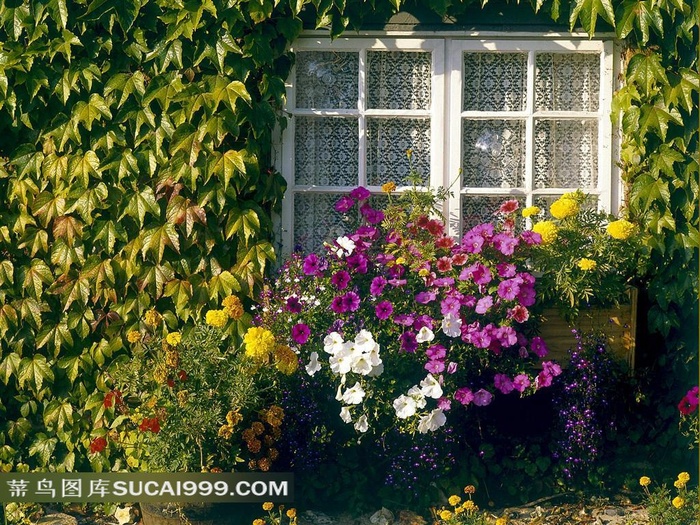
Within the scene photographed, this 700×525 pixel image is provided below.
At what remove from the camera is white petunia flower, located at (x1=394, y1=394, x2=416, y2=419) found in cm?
369

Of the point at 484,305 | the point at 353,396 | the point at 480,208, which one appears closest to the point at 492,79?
the point at 480,208

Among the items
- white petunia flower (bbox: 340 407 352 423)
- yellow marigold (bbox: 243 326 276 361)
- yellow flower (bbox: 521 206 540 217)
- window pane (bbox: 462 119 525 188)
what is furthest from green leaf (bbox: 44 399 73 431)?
yellow flower (bbox: 521 206 540 217)

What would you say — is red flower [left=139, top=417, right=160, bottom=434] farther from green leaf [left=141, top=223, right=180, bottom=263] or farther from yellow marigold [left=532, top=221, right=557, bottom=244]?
yellow marigold [left=532, top=221, right=557, bottom=244]

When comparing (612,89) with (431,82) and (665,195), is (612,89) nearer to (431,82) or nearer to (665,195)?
(665,195)

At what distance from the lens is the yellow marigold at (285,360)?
3713mm

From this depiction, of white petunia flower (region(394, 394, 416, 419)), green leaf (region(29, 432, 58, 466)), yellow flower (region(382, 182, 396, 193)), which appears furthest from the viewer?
green leaf (region(29, 432, 58, 466))

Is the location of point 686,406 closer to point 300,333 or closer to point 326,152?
point 300,333

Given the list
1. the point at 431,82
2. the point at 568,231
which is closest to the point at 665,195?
the point at 568,231

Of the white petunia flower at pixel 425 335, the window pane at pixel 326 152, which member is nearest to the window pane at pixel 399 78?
the window pane at pixel 326 152

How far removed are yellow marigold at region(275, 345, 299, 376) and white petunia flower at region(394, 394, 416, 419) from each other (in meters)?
0.44

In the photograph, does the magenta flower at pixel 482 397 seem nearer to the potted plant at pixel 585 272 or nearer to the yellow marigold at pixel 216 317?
the potted plant at pixel 585 272

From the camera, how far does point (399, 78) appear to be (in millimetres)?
4359

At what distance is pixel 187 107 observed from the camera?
405 cm

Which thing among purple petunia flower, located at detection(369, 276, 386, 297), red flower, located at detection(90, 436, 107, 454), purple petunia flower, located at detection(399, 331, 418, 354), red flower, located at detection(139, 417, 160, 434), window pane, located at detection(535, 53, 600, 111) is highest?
window pane, located at detection(535, 53, 600, 111)
